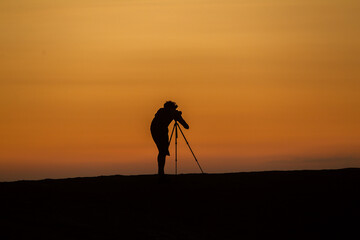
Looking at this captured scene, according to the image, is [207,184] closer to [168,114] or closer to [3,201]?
[168,114]

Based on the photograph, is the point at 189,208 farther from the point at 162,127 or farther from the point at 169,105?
the point at 169,105

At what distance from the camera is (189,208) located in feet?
70.5

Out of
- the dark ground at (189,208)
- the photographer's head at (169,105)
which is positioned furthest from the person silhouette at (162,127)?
the dark ground at (189,208)

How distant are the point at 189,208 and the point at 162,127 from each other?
599 cm

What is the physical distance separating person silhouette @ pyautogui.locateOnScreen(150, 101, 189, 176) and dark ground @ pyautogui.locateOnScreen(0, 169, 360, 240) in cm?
90

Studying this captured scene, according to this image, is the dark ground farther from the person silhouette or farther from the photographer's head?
the photographer's head

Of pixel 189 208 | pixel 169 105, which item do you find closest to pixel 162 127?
pixel 169 105

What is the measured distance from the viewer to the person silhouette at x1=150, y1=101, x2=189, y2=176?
26.9 meters

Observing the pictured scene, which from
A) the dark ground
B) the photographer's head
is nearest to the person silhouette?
the photographer's head

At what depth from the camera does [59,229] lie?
18.6m

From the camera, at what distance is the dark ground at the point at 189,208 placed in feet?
61.4

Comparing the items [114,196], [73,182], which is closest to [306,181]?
[114,196]

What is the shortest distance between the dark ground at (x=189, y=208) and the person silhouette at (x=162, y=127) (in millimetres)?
903

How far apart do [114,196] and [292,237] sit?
6.94 metres
